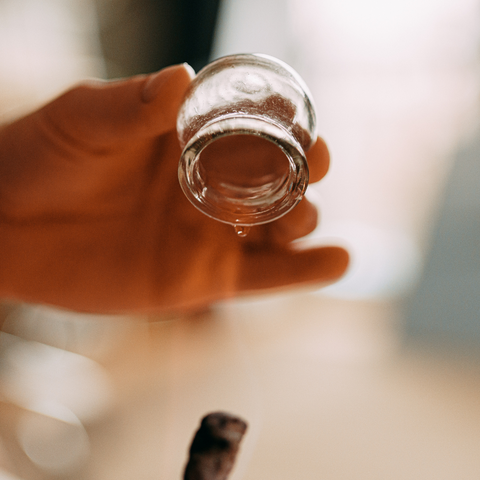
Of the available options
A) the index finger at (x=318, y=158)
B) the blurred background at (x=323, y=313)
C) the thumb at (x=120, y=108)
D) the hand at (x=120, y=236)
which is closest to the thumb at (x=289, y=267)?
the hand at (x=120, y=236)

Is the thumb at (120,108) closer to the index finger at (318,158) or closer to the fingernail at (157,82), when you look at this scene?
the fingernail at (157,82)

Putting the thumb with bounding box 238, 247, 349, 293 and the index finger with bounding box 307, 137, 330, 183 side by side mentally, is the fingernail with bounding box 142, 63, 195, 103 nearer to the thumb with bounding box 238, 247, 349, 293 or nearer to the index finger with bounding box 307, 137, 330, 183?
the index finger with bounding box 307, 137, 330, 183

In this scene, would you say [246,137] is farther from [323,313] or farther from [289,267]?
[323,313]

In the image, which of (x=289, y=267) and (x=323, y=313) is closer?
(x=289, y=267)

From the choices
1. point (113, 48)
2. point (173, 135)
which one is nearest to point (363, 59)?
point (113, 48)

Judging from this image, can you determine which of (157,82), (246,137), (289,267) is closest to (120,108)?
(157,82)

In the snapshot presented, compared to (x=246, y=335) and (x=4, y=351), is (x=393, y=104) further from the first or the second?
Answer: (x=4, y=351)
